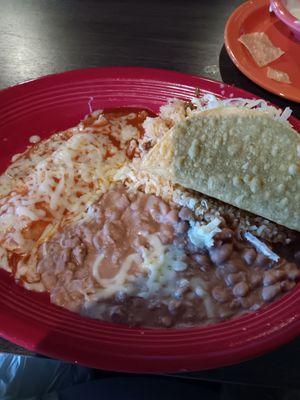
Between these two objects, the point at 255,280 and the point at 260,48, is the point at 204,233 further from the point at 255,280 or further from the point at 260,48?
the point at 260,48

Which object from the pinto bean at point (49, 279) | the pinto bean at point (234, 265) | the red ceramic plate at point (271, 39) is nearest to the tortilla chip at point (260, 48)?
the red ceramic plate at point (271, 39)

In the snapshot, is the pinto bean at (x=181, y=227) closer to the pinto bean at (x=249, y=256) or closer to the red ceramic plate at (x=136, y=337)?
the pinto bean at (x=249, y=256)

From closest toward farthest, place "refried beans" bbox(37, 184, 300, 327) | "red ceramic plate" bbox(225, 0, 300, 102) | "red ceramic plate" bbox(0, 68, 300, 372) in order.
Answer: "red ceramic plate" bbox(0, 68, 300, 372) → "refried beans" bbox(37, 184, 300, 327) → "red ceramic plate" bbox(225, 0, 300, 102)

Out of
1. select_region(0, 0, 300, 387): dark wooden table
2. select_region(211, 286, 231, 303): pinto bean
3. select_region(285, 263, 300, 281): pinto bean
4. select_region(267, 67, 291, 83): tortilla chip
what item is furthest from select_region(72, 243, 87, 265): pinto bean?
select_region(267, 67, 291, 83): tortilla chip

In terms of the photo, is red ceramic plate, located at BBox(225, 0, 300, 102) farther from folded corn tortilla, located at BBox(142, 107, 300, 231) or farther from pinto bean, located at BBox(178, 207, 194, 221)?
pinto bean, located at BBox(178, 207, 194, 221)

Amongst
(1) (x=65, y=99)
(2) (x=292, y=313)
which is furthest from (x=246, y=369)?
(1) (x=65, y=99)

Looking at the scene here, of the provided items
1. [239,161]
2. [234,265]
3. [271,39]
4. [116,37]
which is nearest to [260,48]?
[271,39]
